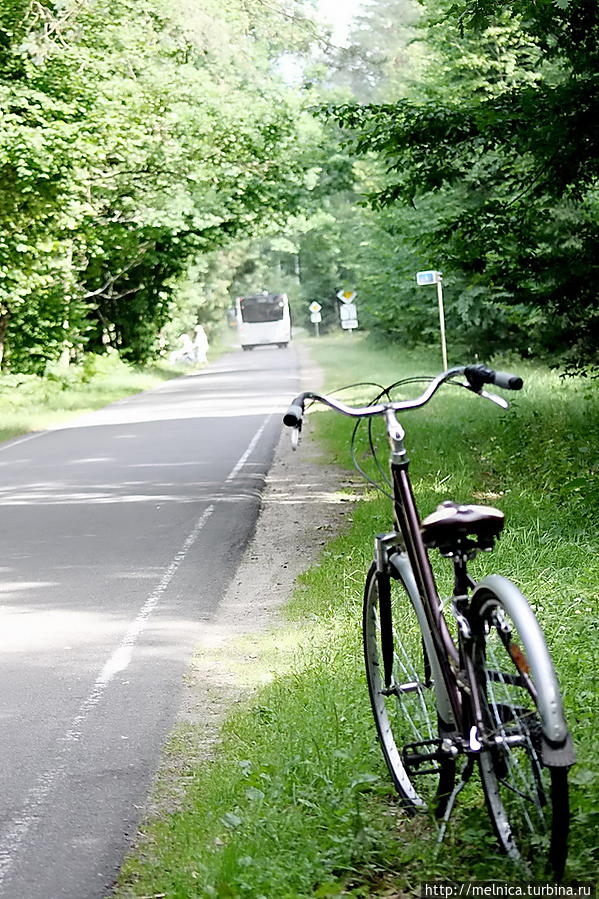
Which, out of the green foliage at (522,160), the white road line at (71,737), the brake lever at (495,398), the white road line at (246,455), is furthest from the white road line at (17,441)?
the brake lever at (495,398)

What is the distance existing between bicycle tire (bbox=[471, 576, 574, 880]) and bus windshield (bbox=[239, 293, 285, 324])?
74.7 metres

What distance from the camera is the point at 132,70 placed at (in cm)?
3231

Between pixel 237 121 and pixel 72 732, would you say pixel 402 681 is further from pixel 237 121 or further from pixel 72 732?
pixel 237 121

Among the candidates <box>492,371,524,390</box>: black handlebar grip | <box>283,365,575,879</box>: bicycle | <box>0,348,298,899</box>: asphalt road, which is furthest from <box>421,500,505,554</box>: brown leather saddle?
<box>0,348,298,899</box>: asphalt road

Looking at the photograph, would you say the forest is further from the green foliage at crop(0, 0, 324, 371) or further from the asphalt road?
the asphalt road

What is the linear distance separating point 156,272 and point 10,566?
36600mm

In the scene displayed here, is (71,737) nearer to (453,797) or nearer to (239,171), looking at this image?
(453,797)

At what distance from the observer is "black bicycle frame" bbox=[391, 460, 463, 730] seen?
4.16 meters

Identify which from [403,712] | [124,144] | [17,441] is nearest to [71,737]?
[403,712]

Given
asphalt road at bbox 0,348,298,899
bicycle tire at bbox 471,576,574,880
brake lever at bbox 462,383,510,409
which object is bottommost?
asphalt road at bbox 0,348,298,899

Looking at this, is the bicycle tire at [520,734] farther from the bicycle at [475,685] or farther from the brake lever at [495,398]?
the brake lever at [495,398]

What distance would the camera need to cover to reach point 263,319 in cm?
8006

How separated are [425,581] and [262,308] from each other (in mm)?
75412

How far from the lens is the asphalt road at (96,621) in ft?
16.7
